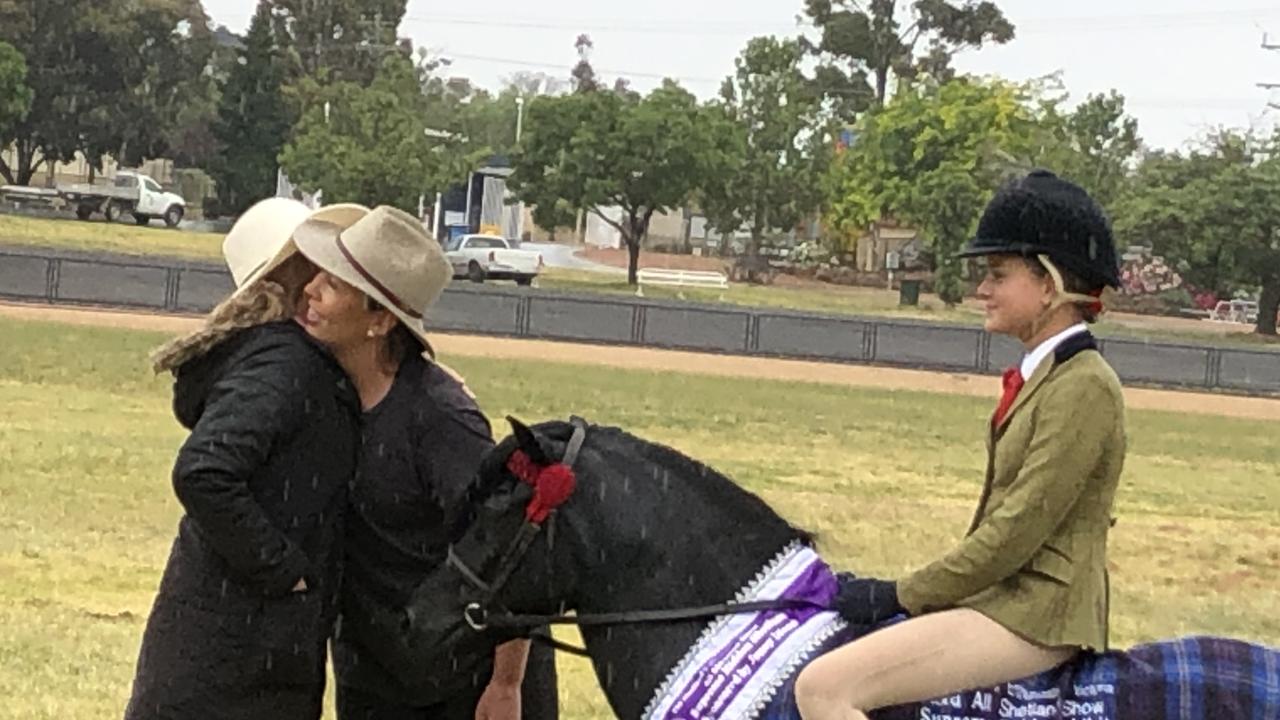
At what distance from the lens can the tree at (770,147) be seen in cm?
6278

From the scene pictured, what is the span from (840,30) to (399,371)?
83560mm

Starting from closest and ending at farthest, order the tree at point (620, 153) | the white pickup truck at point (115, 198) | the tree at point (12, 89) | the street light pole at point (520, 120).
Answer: the tree at point (620, 153) < the white pickup truck at point (115, 198) < the tree at point (12, 89) < the street light pole at point (520, 120)

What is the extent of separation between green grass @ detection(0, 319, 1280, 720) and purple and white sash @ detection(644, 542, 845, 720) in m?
0.36

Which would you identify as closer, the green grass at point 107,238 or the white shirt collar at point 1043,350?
the white shirt collar at point 1043,350

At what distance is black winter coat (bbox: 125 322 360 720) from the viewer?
4.02 metres

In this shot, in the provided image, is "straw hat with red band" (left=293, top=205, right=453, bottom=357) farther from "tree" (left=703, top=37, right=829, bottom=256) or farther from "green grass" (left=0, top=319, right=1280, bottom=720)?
"tree" (left=703, top=37, right=829, bottom=256)

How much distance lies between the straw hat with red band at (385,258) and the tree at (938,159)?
50634 millimetres

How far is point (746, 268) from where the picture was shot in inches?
2598

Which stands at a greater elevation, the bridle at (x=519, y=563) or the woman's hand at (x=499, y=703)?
the bridle at (x=519, y=563)

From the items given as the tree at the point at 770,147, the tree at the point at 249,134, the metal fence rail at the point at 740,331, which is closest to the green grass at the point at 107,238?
the tree at the point at 249,134

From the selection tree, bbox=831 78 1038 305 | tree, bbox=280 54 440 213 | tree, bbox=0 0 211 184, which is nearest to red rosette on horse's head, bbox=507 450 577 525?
tree, bbox=831 78 1038 305

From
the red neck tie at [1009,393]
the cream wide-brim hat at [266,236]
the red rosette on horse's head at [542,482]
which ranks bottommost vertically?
the red rosette on horse's head at [542,482]

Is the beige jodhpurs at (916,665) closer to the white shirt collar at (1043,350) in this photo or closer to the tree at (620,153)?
the white shirt collar at (1043,350)

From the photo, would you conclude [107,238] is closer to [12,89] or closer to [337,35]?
[12,89]
